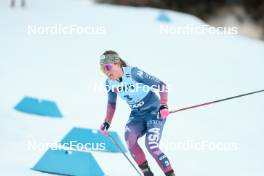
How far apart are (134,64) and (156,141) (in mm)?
3867

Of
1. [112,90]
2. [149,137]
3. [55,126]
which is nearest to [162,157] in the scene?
[149,137]

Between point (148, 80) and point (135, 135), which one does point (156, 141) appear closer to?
point (135, 135)

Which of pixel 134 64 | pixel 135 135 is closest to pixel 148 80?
pixel 135 135

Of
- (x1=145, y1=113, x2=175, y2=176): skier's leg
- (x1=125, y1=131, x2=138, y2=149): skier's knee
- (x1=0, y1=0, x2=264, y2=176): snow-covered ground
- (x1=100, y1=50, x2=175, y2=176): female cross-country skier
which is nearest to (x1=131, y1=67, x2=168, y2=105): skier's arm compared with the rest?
(x1=100, y1=50, x2=175, y2=176): female cross-country skier

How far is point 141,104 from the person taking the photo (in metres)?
3.86

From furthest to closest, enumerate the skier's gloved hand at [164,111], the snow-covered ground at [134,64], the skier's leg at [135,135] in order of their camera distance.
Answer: the snow-covered ground at [134,64] < the skier's leg at [135,135] < the skier's gloved hand at [164,111]

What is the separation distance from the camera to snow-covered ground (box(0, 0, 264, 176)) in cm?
509

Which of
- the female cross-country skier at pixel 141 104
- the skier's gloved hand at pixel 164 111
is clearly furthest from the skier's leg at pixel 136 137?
the skier's gloved hand at pixel 164 111

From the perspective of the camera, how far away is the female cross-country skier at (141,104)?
147 inches

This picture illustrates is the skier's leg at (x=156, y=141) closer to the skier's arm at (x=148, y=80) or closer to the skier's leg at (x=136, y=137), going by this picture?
the skier's leg at (x=136, y=137)

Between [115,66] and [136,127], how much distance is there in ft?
1.38

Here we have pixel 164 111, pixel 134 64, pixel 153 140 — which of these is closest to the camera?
pixel 164 111

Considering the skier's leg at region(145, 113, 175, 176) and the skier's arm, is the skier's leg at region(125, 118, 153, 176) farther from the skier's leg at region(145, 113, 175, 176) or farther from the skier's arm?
the skier's arm

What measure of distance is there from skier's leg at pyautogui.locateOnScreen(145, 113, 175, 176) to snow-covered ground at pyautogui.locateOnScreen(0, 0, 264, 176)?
78cm
